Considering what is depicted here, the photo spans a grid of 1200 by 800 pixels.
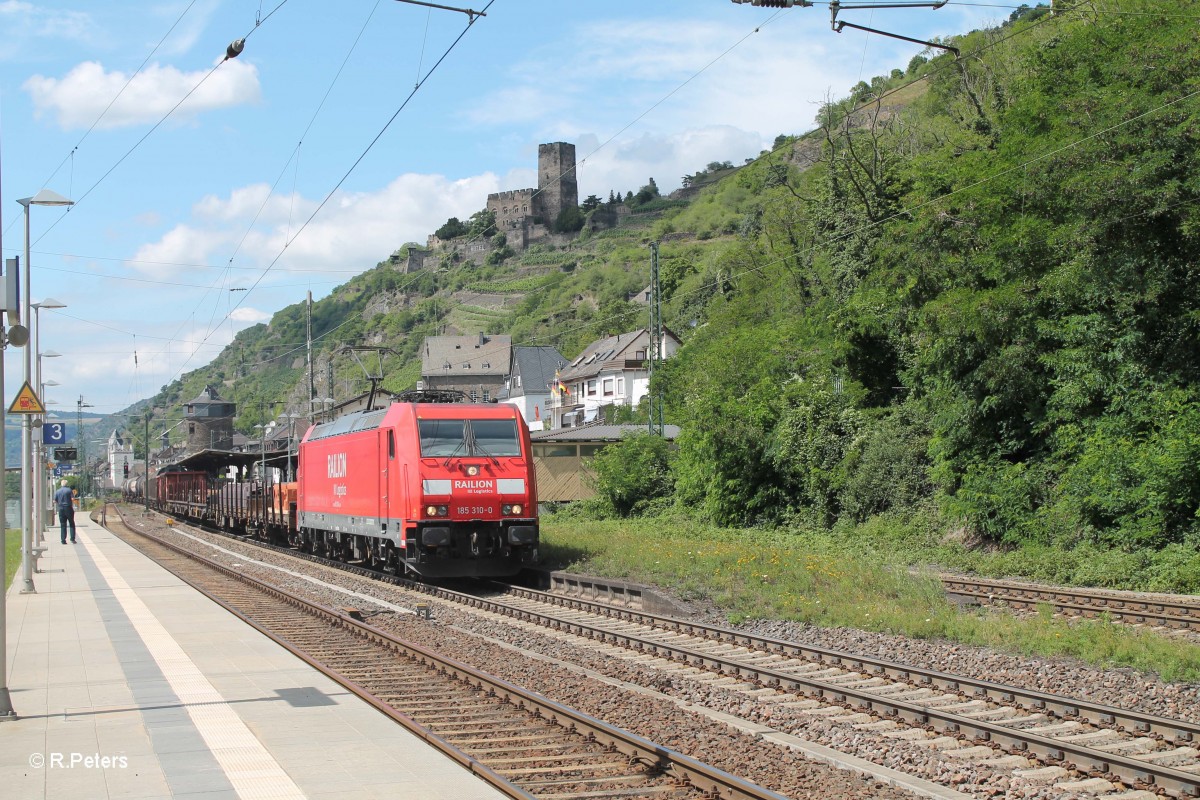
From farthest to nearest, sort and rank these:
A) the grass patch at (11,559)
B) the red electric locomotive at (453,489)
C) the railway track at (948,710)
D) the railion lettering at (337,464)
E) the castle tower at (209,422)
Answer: the castle tower at (209,422) < the railion lettering at (337,464) < the grass patch at (11,559) < the red electric locomotive at (453,489) < the railway track at (948,710)

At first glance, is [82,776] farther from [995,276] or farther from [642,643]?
[995,276]

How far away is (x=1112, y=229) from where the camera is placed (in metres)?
20.5

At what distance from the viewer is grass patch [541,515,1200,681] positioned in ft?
39.2

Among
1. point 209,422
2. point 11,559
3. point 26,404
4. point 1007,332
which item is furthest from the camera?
point 209,422

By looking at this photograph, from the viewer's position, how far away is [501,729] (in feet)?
29.0

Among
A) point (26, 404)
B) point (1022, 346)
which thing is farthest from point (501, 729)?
point (1022, 346)

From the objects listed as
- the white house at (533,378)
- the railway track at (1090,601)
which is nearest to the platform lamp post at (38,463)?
the railway track at (1090,601)

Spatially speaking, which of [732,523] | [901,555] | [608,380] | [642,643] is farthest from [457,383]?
[642,643]

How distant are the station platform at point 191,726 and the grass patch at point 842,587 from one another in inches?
279

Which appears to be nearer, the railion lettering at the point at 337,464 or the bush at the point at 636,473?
the railion lettering at the point at 337,464

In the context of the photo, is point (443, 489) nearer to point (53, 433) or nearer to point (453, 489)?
point (453, 489)

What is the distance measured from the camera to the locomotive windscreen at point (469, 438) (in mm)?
A: 20438

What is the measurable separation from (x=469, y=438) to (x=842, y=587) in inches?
306

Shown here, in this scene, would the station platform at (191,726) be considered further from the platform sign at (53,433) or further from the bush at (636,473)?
the bush at (636,473)
